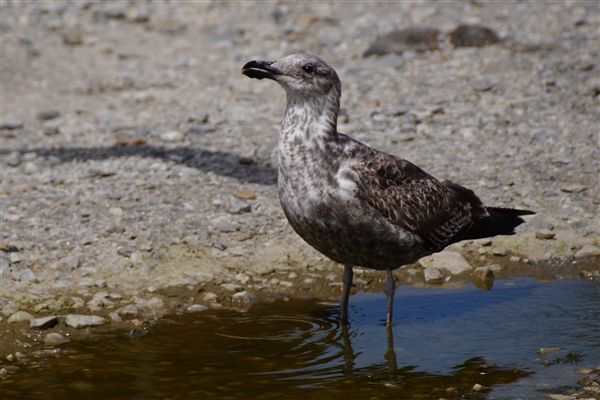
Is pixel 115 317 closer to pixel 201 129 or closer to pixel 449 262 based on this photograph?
pixel 449 262

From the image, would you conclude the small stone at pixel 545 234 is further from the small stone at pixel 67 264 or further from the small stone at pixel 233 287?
the small stone at pixel 67 264

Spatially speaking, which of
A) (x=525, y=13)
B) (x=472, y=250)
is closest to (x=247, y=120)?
(x=472, y=250)

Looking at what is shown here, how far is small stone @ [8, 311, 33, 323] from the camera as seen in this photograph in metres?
6.60

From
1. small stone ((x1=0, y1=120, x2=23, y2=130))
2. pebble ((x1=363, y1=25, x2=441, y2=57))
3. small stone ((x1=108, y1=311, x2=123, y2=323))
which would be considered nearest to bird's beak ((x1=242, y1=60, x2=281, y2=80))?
small stone ((x1=108, y1=311, x2=123, y2=323))

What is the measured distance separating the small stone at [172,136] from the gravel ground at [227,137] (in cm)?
2

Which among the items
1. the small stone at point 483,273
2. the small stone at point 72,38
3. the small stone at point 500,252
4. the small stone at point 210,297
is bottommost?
the small stone at point 210,297

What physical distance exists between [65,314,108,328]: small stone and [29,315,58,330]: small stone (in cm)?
11

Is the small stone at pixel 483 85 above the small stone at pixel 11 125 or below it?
above

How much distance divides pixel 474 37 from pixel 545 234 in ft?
19.4

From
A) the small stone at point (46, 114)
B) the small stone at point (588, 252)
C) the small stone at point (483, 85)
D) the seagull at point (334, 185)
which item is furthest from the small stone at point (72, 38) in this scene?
the small stone at point (588, 252)

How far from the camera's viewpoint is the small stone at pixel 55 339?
6.37 m

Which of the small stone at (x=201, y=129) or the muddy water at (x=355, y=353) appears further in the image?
the small stone at (x=201, y=129)

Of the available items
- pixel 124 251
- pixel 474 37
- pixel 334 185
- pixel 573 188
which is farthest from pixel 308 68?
pixel 474 37

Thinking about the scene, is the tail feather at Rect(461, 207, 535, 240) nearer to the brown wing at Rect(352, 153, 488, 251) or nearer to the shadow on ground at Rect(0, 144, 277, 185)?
the brown wing at Rect(352, 153, 488, 251)
